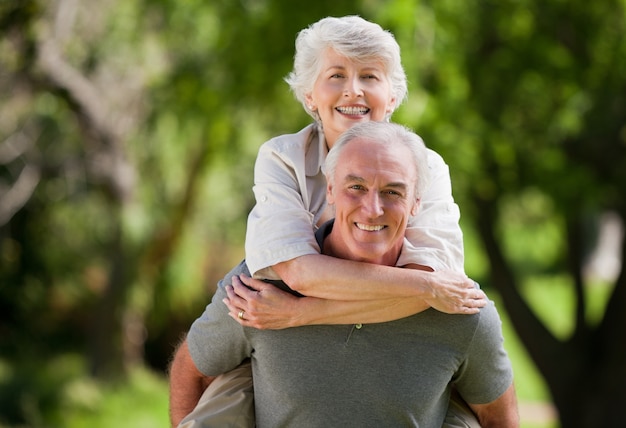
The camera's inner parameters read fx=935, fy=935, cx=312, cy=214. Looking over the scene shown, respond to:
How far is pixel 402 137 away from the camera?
195 cm

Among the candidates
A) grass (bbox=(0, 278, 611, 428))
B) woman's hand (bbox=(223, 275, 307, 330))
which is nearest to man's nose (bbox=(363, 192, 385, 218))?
→ woman's hand (bbox=(223, 275, 307, 330))

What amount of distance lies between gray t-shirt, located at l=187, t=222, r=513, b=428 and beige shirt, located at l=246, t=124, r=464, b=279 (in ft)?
0.45

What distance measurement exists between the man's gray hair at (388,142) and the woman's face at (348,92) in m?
0.19

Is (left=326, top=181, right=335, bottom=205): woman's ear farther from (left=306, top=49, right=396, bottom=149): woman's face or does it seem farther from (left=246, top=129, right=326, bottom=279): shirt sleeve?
(left=306, top=49, right=396, bottom=149): woman's face

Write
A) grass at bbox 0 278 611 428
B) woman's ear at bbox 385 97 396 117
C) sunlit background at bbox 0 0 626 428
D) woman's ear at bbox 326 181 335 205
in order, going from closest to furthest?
woman's ear at bbox 326 181 335 205 < woman's ear at bbox 385 97 396 117 < sunlit background at bbox 0 0 626 428 < grass at bbox 0 278 611 428

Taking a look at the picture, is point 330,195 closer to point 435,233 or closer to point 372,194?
point 372,194

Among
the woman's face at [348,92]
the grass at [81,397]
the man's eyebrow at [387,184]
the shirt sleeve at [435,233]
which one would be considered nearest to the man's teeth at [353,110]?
the woman's face at [348,92]

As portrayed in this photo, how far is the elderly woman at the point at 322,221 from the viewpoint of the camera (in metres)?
1.94

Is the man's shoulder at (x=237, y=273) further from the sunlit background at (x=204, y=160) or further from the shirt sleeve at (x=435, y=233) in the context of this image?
the sunlit background at (x=204, y=160)

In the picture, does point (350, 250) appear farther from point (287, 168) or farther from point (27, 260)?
point (27, 260)

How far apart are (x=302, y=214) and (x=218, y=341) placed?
0.35 meters

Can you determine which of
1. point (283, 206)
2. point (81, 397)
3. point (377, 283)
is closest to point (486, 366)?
point (377, 283)

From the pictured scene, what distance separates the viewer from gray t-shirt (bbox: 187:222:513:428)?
6.45 feet

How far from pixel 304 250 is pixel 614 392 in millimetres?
6116
